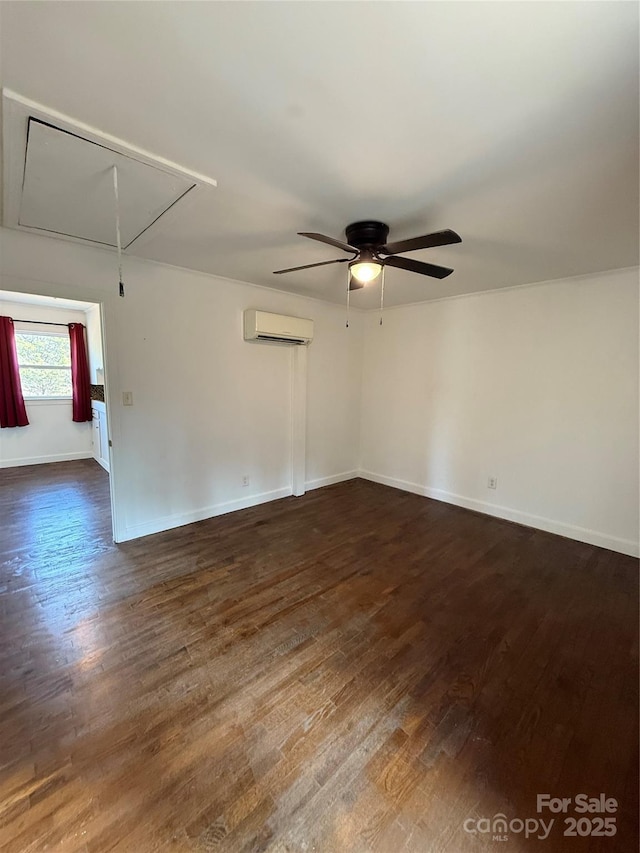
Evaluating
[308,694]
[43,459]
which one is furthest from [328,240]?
[43,459]

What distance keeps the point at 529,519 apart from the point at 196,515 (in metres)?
3.46

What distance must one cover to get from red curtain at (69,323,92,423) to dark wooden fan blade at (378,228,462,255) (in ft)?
18.6

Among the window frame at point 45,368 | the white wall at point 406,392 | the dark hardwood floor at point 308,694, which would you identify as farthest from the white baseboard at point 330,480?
the window frame at point 45,368

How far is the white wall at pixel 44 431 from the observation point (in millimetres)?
5312

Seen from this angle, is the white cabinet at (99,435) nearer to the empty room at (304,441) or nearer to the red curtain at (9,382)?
the red curtain at (9,382)

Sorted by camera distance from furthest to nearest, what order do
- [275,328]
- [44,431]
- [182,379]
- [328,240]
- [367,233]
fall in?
[44,431]
[275,328]
[182,379]
[367,233]
[328,240]

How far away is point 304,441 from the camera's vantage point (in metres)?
4.41

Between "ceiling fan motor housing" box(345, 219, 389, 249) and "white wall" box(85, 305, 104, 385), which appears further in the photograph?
"white wall" box(85, 305, 104, 385)

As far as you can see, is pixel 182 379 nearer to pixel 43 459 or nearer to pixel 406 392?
pixel 406 392

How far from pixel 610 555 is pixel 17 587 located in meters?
4.73

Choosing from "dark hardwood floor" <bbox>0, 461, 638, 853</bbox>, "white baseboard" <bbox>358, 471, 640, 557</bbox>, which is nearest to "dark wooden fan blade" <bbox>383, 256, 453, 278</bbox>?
"dark hardwood floor" <bbox>0, 461, 638, 853</bbox>

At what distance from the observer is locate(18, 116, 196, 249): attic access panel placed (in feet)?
4.95

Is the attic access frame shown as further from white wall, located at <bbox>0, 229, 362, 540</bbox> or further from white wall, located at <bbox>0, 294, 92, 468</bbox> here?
white wall, located at <bbox>0, 294, 92, 468</bbox>

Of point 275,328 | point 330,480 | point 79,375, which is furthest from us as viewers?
point 79,375
